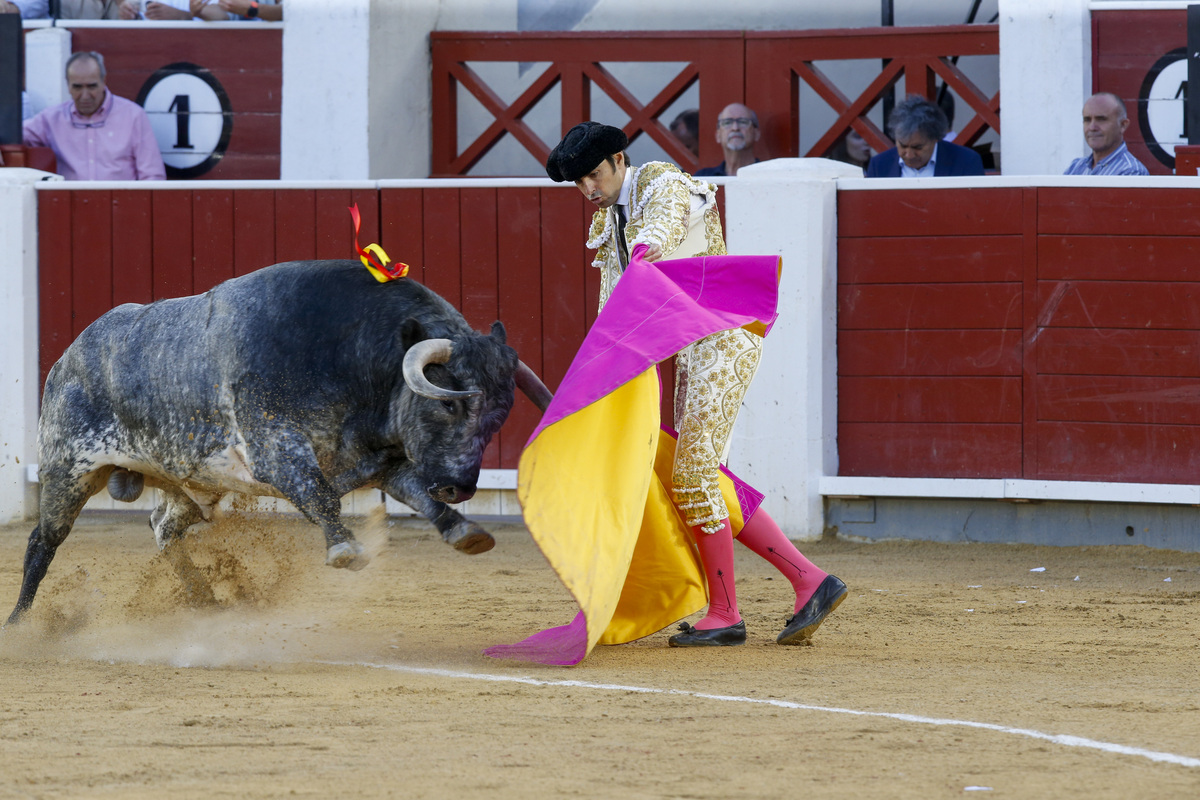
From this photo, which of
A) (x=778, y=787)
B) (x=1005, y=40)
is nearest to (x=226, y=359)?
(x=778, y=787)

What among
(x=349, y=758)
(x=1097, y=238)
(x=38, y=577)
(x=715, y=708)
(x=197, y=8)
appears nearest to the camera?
(x=349, y=758)

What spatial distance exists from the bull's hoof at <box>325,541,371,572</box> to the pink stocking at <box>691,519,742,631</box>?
0.85 metres

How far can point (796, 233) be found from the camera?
21.1 feet

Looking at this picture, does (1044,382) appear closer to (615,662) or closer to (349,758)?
(615,662)

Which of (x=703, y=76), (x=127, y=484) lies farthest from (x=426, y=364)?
(x=703, y=76)

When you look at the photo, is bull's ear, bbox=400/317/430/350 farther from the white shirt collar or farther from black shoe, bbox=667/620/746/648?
black shoe, bbox=667/620/746/648

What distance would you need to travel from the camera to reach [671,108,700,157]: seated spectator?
8.34m

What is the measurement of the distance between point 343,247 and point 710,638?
343 cm

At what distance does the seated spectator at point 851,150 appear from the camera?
7.95 m

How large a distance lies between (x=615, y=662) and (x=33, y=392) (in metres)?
4.23

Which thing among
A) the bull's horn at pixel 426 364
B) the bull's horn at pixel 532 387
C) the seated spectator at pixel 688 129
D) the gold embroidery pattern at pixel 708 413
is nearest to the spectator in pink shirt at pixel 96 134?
the seated spectator at pixel 688 129

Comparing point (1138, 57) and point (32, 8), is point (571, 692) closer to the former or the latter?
A: point (1138, 57)

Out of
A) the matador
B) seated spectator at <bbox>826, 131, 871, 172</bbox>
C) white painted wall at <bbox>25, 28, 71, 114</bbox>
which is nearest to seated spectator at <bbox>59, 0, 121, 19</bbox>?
white painted wall at <bbox>25, 28, 71, 114</bbox>

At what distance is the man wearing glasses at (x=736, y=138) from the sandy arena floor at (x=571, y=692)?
7.85ft
